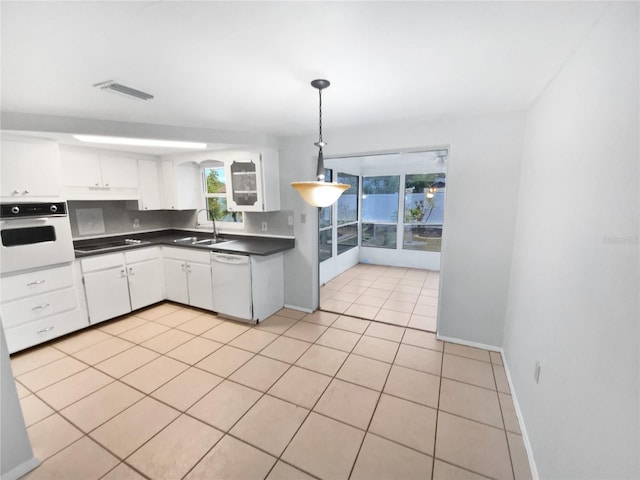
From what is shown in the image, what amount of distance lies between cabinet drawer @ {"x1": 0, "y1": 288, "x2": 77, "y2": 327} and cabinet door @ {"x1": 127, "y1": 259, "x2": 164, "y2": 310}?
0.60 meters

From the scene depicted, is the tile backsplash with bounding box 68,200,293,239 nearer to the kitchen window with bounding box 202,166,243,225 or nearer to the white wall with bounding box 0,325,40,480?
the kitchen window with bounding box 202,166,243,225

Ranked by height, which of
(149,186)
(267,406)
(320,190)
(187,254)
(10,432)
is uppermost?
(149,186)

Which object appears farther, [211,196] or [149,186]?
[211,196]

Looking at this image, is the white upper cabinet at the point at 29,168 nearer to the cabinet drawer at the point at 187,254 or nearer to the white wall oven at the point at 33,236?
the white wall oven at the point at 33,236

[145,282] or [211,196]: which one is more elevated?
[211,196]

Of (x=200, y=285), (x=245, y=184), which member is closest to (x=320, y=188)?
(x=245, y=184)

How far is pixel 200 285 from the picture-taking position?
3.57 m

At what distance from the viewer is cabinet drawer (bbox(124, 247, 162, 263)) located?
343 cm

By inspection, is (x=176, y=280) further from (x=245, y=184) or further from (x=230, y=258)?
(x=245, y=184)

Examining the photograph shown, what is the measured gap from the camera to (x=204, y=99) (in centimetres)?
210

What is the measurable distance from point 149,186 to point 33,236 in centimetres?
153

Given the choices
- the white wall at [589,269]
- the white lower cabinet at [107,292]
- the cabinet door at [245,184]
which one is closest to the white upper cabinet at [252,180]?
the cabinet door at [245,184]

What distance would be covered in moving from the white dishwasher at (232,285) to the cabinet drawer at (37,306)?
1.47 meters

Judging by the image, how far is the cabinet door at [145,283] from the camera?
350cm
